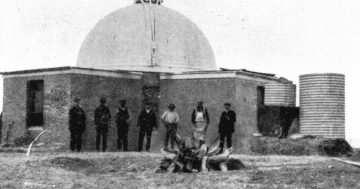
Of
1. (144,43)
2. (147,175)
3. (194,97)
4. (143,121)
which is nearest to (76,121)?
(143,121)

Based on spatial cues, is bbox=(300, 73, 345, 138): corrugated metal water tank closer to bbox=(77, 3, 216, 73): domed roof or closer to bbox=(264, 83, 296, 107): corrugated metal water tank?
bbox=(264, 83, 296, 107): corrugated metal water tank

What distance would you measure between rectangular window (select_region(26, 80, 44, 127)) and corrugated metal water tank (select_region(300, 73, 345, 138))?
9.01 metres

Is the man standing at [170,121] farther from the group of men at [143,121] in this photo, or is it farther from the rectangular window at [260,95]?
the rectangular window at [260,95]

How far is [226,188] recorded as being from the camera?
1130 centimetres

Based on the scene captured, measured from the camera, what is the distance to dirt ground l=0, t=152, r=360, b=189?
11.8m

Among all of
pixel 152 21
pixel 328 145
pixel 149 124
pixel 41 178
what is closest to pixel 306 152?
pixel 328 145

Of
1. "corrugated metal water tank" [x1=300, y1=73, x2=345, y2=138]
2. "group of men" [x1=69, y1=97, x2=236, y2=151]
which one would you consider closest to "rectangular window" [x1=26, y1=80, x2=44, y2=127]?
"group of men" [x1=69, y1=97, x2=236, y2=151]

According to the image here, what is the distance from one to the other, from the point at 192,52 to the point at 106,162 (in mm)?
12312

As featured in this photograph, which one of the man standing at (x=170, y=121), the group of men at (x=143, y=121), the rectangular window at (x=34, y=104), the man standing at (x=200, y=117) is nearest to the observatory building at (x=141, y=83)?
the rectangular window at (x=34, y=104)

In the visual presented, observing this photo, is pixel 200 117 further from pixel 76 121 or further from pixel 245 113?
pixel 245 113

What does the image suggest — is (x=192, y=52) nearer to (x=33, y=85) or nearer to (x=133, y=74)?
(x=133, y=74)

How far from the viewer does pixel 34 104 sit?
2492 centimetres

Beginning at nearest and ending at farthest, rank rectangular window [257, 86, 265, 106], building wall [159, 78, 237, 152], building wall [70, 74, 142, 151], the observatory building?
building wall [70, 74, 142, 151] → the observatory building → building wall [159, 78, 237, 152] → rectangular window [257, 86, 265, 106]

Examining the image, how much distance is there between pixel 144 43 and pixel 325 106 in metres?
7.34
